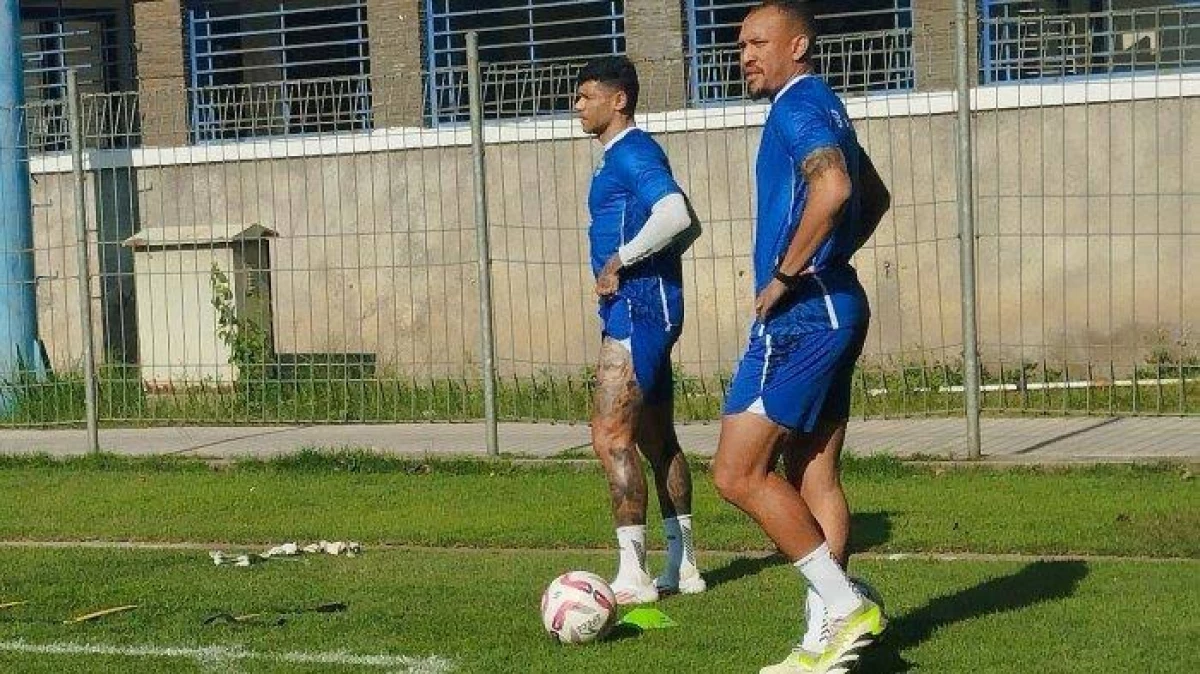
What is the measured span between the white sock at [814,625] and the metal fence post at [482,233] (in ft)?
20.4

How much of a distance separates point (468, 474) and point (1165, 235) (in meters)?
5.12

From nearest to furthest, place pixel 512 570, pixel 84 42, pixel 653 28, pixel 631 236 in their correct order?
pixel 631 236 < pixel 512 570 < pixel 653 28 < pixel 84 42

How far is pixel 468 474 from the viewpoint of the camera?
12609 mm

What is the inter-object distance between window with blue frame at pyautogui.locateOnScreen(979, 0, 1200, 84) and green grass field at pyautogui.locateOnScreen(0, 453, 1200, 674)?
12.1 ft

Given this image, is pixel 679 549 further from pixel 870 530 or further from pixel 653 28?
pixel 653 28

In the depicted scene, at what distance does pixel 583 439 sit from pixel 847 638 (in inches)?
287

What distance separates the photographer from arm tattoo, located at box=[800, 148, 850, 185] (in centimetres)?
659

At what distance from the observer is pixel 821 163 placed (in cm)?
660

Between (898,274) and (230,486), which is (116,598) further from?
(898,274)

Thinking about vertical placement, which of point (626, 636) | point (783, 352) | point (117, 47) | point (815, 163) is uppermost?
point (117, 47)

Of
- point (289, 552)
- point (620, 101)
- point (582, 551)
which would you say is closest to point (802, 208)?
point (620, 101)

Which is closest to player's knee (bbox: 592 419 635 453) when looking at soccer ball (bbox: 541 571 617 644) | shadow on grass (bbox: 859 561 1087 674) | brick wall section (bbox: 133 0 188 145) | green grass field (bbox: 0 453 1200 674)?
green grass field (bbox: 0 453 1200 674)

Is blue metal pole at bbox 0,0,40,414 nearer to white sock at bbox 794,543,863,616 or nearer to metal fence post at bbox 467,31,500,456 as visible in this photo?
metal fence post at bbox 467,31,500,456

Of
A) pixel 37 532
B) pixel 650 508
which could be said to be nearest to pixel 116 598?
pixel 37 532
